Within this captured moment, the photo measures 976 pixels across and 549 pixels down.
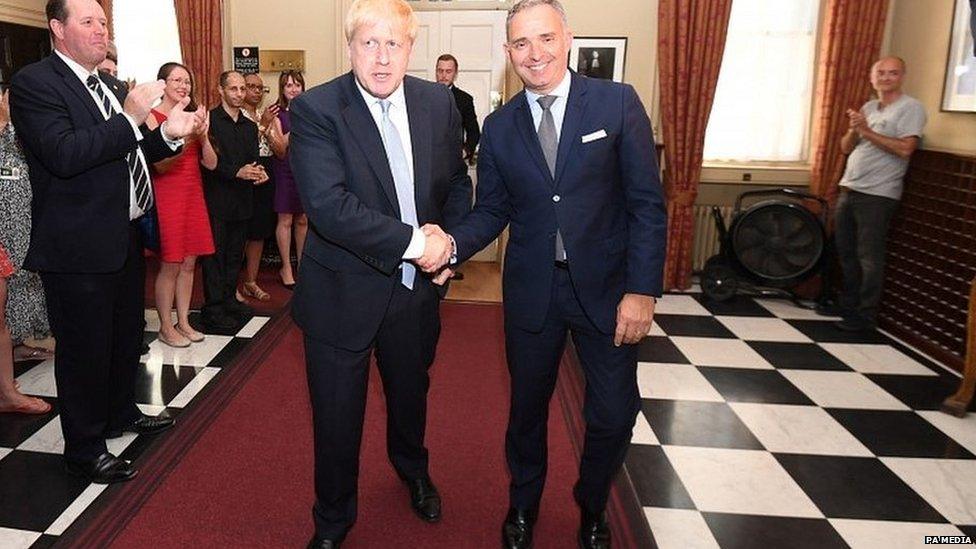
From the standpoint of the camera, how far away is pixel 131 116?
228 cm

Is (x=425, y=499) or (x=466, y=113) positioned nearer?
(x=425, y=499)

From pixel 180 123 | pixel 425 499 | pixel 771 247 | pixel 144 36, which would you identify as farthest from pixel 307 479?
pixel 144 36

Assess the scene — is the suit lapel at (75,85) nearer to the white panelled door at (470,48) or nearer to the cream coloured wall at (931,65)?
the white panelled door at (470,48)

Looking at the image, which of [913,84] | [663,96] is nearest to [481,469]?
[663,96]

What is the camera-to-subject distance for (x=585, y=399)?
2059 mm

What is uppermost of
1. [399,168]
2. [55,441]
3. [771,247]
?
[399,168]

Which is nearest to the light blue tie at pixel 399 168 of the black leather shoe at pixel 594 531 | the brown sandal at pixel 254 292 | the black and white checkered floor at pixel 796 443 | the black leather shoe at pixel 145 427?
the black leather shoe at pixel 594 531

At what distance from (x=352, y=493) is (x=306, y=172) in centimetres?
94

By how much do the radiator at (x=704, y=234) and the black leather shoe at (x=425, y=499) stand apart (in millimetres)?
4007

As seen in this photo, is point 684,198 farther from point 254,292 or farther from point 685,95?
point 254,292

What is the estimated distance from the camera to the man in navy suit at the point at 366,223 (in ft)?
5.74

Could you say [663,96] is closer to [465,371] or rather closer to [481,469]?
[465,371]
